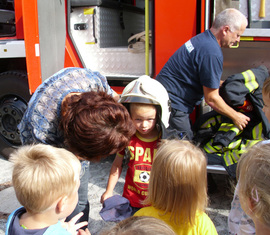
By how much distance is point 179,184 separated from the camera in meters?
1.41

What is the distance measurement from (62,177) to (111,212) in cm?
59

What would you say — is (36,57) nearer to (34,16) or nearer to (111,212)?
(34,16)

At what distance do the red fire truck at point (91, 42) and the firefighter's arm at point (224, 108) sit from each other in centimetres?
61

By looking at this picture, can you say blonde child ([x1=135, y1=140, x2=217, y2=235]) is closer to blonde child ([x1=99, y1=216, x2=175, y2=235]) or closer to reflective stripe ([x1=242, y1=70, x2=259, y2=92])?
blonde child ([x1=99, y1=216, x2=175, y2=235])

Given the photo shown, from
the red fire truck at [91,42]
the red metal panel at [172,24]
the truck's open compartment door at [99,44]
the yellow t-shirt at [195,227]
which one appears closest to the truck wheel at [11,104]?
the red fire truck at [91,42]

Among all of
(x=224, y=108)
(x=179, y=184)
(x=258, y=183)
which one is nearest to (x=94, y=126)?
(x=179, y=184)

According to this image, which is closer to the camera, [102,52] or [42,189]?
[42,189]

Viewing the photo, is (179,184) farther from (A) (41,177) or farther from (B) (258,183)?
(A) (41,177)

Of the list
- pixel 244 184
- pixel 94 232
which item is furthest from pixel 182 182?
pixel 94 232

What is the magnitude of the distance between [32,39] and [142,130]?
1757 millimetres

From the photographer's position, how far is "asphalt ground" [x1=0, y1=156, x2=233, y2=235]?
8.54 feet

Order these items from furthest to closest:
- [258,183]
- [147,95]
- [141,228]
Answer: [147,95] → [258,183] → [141,228]

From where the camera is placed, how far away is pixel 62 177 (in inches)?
51.9

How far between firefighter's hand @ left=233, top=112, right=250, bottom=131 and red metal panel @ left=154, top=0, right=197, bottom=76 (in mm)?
884
